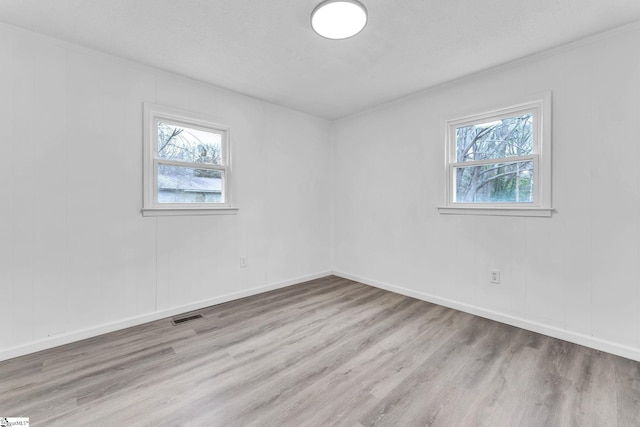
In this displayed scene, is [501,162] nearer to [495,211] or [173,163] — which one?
[495,211]

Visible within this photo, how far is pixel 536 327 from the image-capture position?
8.37 feet

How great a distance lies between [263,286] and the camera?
373 cm

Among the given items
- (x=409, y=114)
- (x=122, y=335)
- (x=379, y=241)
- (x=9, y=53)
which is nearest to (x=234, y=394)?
(x=122, y=335)

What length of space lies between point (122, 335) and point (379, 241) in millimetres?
3058

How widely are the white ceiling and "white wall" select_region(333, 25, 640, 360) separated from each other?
275 millimetres

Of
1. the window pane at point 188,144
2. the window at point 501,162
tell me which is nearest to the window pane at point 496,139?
the window at point 501,162

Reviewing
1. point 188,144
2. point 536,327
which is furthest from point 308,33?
point 536,327

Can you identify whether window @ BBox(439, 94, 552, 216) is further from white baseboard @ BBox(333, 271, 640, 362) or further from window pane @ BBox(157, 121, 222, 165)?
window pane @ BBox(157, 121, 222, 165)

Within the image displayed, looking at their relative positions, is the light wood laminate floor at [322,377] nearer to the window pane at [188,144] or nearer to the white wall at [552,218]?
the white wall at [552,218]

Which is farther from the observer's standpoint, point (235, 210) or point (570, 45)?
point (235, 210)

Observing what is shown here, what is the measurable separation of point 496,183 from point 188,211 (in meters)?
3.29

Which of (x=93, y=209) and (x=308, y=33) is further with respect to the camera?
(x=93, y=209)

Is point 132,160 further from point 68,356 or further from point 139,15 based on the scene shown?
point 68,356

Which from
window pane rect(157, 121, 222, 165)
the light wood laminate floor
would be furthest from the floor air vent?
window pane rect(157, 121, 222, 165)
